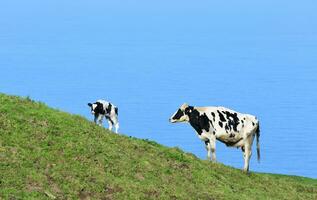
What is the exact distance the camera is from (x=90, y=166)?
23422 mm

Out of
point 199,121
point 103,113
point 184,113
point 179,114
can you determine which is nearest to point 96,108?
point 103,113

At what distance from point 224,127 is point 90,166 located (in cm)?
895

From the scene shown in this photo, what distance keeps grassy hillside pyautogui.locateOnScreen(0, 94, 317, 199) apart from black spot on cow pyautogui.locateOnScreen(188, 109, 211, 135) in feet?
8.13

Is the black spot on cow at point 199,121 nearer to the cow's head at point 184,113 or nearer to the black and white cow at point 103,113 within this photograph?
the cow's head at point 184,113

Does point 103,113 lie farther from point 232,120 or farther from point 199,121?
point 232,120

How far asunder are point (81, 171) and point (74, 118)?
15.7 ft

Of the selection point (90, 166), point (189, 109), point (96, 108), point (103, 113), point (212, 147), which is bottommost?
point (90, 166)

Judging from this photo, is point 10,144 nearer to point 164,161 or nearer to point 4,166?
point 4,166

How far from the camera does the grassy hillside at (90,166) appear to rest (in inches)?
854

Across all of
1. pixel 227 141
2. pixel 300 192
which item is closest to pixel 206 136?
pixel 227 141

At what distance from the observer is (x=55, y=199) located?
20766mm

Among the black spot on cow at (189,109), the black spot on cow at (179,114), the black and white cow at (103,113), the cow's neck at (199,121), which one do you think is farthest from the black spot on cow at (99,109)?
the cow's neck at (199,121)

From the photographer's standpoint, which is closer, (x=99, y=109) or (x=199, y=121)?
(x=199, y=121)

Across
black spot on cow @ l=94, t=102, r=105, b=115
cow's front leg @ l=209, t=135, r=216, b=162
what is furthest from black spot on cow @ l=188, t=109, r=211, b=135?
black spot on cow @ l=94, t=102, r=105, b=115
